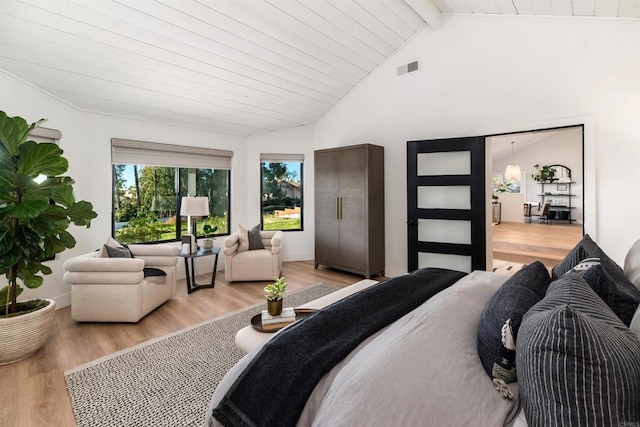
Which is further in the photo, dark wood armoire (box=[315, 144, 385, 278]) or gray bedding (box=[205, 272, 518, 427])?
dark wood armoire (box=[315, 144, 385, 278])

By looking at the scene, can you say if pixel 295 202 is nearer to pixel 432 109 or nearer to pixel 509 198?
pixel 432 109

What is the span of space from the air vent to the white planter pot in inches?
193

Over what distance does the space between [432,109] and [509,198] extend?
319 inches

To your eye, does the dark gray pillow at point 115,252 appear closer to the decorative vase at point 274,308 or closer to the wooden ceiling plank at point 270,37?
the decorative vase at point 274,308

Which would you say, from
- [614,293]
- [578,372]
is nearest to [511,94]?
[614,293]

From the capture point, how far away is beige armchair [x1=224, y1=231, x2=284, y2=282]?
4.46m

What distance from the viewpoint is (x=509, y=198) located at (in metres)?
10.5

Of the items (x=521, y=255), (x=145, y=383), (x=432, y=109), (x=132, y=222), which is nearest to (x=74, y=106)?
(x=132, y=222)

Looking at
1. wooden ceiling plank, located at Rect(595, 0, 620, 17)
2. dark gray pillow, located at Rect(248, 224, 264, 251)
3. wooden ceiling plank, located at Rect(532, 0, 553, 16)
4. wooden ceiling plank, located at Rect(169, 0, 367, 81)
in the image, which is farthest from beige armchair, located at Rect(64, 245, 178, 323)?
wooden ceiling plank, located at Rect(595, 0, 620, 17)

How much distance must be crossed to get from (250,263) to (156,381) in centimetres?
241

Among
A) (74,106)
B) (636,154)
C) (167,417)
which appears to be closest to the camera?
→ (167,417)

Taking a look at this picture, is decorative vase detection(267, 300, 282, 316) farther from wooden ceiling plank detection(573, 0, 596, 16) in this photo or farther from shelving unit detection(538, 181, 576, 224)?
shelving unit detection(538, 181, 576, 224)

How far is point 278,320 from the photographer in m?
2.06

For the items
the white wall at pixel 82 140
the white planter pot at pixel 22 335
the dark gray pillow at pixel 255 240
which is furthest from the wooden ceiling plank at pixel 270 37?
the white planter pot at pixel 22 335
